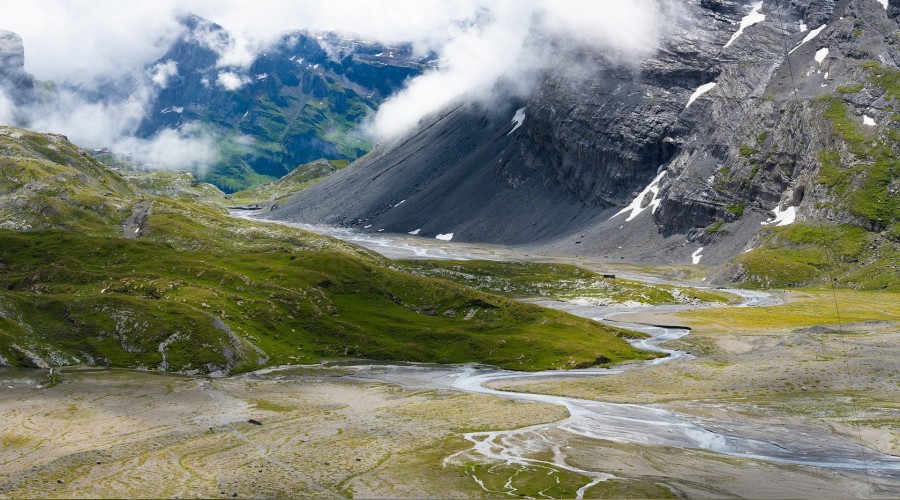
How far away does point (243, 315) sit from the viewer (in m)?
144

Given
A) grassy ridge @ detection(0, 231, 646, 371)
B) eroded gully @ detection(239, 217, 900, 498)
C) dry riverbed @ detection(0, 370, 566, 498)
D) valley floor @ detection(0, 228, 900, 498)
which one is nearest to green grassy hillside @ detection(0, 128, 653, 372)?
grassy ridge @ detection(0, 231, 646, 371)

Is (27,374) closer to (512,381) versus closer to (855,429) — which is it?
(512,381)

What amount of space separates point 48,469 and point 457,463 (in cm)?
3527

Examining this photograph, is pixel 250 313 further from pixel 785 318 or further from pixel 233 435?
pixel 785 318

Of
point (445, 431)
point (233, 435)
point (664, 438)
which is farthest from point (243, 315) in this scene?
point (664, 438)

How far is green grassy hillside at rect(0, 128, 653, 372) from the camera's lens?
125 m

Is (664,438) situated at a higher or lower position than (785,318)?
higher

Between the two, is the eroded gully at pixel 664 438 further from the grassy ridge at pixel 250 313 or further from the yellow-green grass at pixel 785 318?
the yellow-green grass at pixel 785 318

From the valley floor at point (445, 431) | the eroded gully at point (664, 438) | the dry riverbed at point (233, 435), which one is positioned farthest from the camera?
the eroded gully at point (664, 438)

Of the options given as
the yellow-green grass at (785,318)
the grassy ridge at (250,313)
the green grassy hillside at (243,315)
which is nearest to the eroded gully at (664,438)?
the green grassy hillside at (243,315)

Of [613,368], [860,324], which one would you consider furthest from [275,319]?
[860,324]

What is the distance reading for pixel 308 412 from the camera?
3898 inches

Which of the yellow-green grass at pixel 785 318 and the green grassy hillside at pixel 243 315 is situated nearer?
the green grassy hillside at pixel 243 315

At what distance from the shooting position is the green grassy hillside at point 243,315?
125062mm
